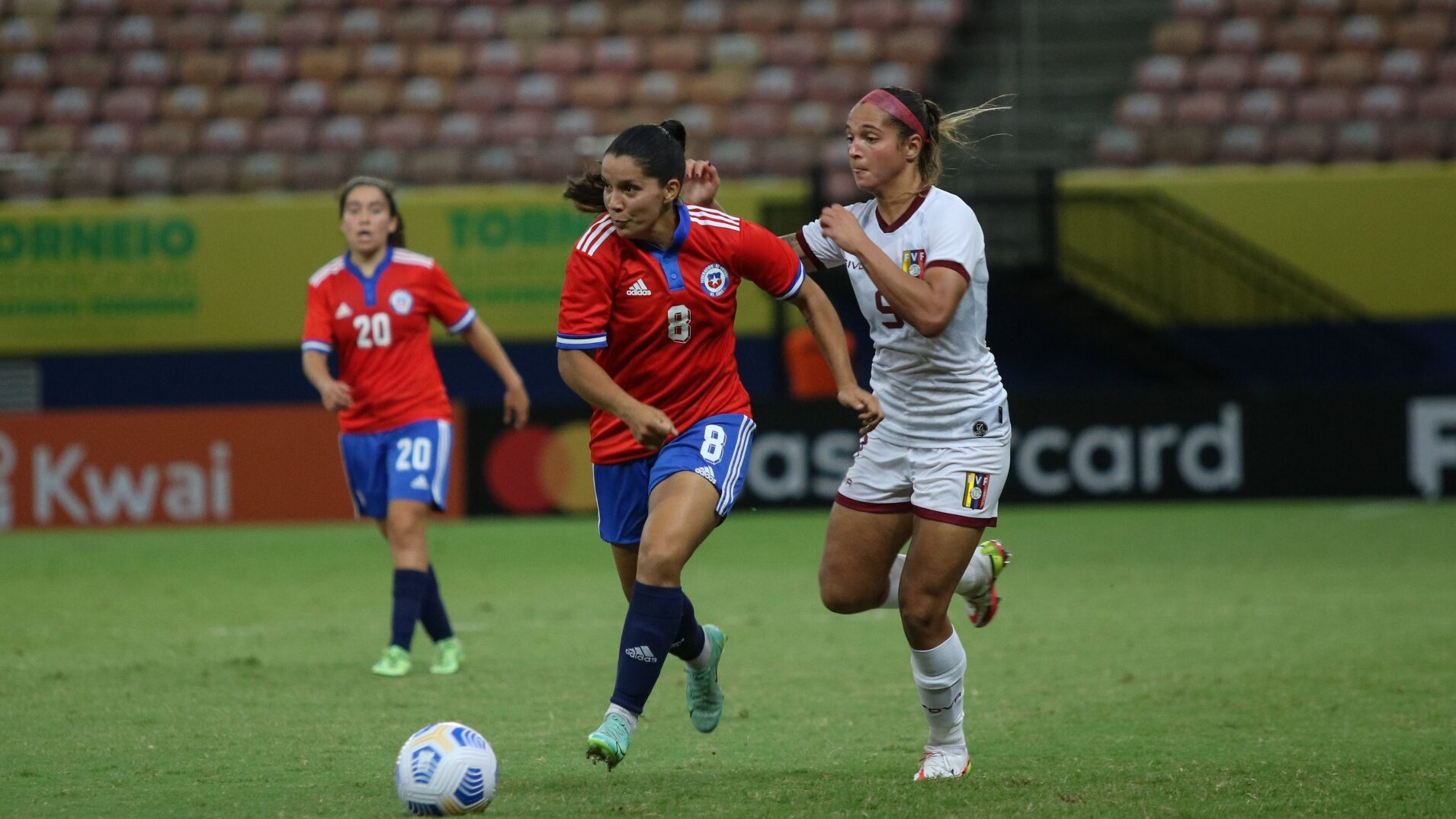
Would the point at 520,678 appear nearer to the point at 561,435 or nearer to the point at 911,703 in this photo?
the point at 911,703

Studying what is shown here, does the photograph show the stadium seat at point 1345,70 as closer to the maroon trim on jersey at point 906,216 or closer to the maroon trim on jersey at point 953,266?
the maroon trim on jersey at point 906,216

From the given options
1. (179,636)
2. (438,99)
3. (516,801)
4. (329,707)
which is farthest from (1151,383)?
(516,801)

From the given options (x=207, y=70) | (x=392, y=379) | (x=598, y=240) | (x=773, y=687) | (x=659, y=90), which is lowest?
(x=773, y=687)

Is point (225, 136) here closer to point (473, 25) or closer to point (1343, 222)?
point (473, 25)

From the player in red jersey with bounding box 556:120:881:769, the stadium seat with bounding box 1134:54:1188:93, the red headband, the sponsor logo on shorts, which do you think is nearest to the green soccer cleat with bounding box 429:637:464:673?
the player in red jersey with bounding box 556:120:881:769

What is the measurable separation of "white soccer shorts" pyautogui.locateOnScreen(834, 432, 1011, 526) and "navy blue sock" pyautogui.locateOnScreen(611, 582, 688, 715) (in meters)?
0.76

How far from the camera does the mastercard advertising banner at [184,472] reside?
16828 mm

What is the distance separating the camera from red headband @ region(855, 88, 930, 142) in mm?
5617

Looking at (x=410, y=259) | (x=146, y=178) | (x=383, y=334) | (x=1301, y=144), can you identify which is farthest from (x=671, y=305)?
(x=146, y=178)

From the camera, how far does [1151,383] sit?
19.0 m

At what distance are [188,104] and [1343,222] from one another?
43.7 ft

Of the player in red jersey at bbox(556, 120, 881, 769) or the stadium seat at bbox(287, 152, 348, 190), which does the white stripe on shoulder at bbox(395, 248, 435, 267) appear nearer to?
the player in red jersey at bbox(556, 120, 881, 769)

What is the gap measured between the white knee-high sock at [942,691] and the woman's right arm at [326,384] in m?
3.24

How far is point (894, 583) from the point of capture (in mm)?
6082
